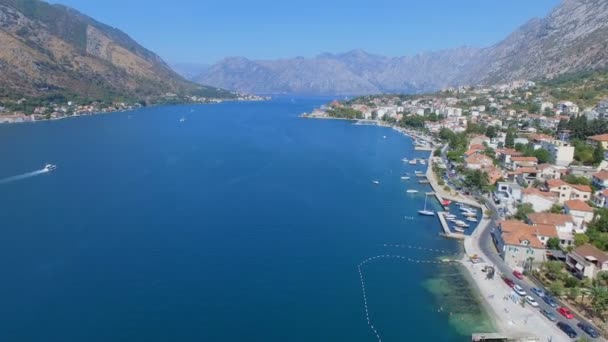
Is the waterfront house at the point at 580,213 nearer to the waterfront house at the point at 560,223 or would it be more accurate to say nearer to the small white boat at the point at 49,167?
the waterfront house at the point at 560,223

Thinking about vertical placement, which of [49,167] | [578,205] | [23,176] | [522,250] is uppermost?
[578,205]

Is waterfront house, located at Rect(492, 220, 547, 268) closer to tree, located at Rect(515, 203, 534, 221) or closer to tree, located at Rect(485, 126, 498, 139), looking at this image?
tree, located at Rect(515, 203, 534, 221)

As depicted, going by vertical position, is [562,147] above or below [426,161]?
above

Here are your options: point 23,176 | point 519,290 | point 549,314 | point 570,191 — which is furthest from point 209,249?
point 23,176

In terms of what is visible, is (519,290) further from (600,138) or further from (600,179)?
(600,138)

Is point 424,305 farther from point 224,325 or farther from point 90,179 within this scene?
point 90,179

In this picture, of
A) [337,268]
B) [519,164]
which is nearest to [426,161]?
[519,164]

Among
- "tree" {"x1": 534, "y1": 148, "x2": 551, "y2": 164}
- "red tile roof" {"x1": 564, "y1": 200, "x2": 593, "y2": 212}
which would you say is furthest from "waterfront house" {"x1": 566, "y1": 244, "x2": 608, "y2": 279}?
"tree" {"x1": 534, "y1": 148, "x2": 551, "y2": 164}

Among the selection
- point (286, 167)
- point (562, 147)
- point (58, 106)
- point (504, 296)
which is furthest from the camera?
point (58, 106)
